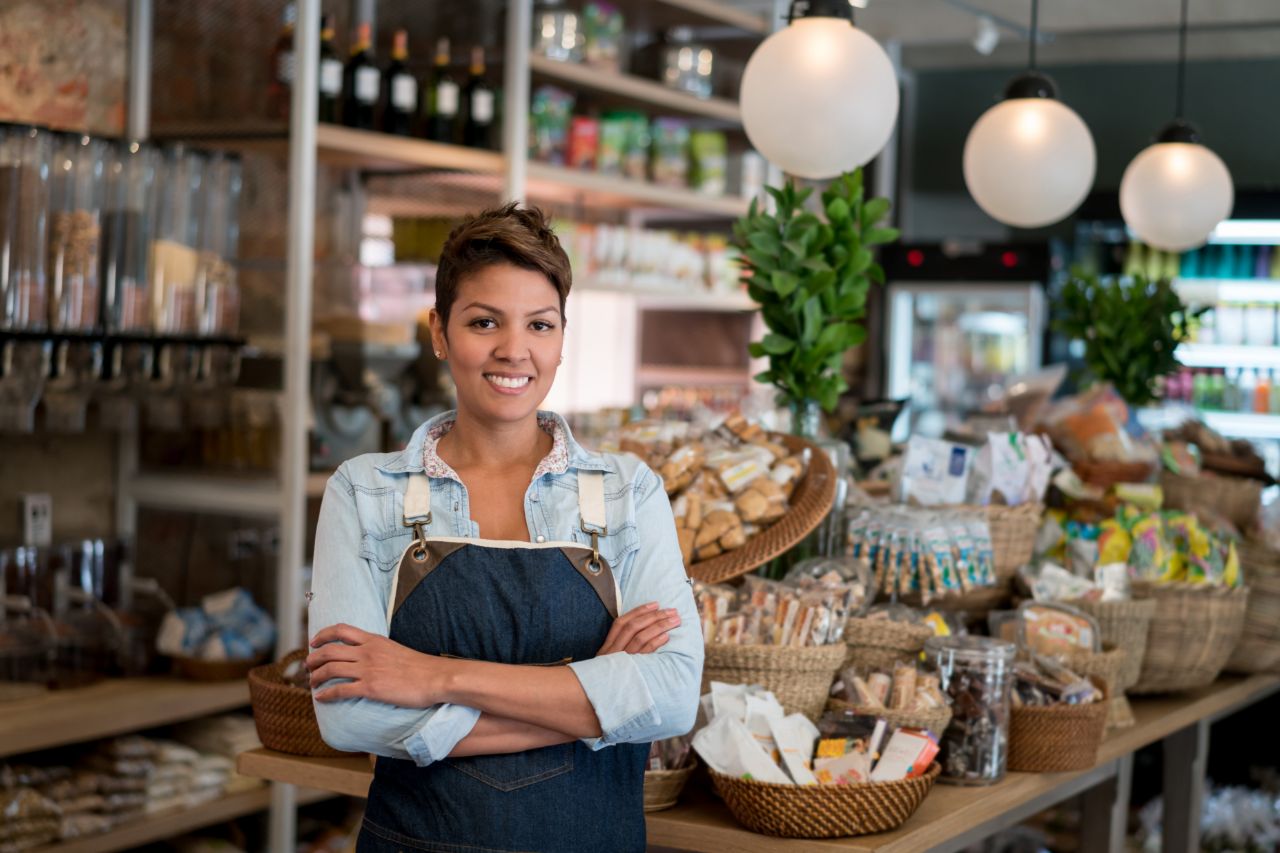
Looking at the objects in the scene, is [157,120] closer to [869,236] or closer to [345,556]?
[869,236]

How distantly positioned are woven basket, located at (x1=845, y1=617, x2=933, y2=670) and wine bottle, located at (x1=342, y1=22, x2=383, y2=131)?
2579 mm

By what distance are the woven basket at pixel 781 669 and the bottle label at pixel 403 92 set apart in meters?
2.72

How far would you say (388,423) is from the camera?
4.64 meters

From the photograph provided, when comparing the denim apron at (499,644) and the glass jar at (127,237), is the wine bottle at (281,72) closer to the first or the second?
the glass jar at (127,237)

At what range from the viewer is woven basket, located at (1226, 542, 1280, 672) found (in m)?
3.91

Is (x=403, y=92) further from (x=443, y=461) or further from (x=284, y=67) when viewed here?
(x=443, y=461)

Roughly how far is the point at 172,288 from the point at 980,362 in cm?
524

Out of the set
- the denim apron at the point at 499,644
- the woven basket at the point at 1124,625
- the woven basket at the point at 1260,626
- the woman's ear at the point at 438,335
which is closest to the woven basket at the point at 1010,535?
the woven basket at the point at 1124,625

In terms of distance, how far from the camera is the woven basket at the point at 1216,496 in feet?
13.9

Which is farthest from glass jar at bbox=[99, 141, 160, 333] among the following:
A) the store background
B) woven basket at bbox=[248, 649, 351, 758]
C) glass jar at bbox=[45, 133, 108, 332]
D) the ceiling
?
the ceiling

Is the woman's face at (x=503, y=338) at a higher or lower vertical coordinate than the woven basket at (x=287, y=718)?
higher

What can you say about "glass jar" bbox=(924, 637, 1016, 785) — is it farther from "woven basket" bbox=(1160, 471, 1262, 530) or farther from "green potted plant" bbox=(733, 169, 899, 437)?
"woven basket" bbox=(1160, 471, 1262, 530)

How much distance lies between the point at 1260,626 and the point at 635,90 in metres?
3.00

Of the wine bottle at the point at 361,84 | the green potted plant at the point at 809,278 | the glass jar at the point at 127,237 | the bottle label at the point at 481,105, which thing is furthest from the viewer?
the bottle label at the point at 481,105
